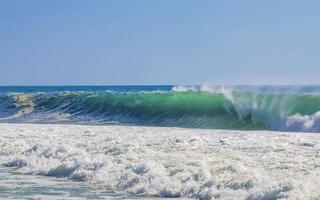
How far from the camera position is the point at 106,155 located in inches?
524

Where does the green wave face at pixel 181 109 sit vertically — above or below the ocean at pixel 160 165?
above

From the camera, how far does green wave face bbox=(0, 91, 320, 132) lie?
27172 mm

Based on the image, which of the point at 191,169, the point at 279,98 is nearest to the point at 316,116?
the point at 279,98

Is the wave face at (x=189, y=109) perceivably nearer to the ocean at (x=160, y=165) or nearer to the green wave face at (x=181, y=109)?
the green wave face at (x=181, y=109)

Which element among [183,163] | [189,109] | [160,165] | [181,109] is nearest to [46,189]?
[160,165]

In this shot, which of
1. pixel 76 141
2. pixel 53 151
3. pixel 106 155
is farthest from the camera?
pixel 76 141

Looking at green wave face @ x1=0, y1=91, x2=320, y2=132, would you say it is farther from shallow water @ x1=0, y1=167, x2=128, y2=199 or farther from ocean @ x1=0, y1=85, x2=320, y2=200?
shallow water @ x1=0, y1=167, x2=128, y2=199

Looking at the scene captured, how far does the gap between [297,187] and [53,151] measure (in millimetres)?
7153

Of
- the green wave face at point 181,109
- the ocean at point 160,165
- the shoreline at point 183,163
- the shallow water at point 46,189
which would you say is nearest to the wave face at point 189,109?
the green wave face at point 181,109

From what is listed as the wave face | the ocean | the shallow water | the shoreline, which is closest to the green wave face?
the wave face

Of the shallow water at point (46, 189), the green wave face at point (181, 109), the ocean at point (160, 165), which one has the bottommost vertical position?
the shallow water at point (46, 189)

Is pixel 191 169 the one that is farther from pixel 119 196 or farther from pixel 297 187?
pixel 297 187

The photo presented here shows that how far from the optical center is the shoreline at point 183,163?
927cm

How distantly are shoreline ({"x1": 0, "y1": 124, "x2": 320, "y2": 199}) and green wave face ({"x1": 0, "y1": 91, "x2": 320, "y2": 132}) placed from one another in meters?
9.88
